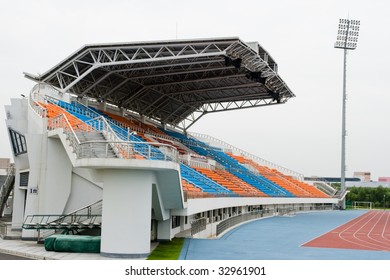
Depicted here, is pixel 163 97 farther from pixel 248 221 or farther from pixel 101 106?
pixel 248 221

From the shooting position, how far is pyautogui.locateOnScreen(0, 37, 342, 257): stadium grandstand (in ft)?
60.8

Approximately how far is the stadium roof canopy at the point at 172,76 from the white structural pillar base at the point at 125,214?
1588cm

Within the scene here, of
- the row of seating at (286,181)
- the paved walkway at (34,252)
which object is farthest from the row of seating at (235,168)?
the paved walkway at (34,252)

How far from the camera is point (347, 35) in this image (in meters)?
73.3

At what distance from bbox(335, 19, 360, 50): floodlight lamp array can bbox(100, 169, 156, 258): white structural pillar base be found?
61.8 metres

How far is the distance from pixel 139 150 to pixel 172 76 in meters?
20.7

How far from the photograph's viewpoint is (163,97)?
1975 inches

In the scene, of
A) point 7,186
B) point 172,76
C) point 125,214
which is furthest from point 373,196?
point 125,214

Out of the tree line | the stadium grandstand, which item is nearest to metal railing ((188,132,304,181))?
the stadium grandstand

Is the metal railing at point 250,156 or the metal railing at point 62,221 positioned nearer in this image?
the metal railing at point 62,221

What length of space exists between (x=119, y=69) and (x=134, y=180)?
20.6 m

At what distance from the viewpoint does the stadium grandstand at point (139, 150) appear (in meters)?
18.5

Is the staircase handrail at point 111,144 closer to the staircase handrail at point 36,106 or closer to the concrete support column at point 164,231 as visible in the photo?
the staircase handrail at point 36,106

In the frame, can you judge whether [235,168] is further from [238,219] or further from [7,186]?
[7,186]
